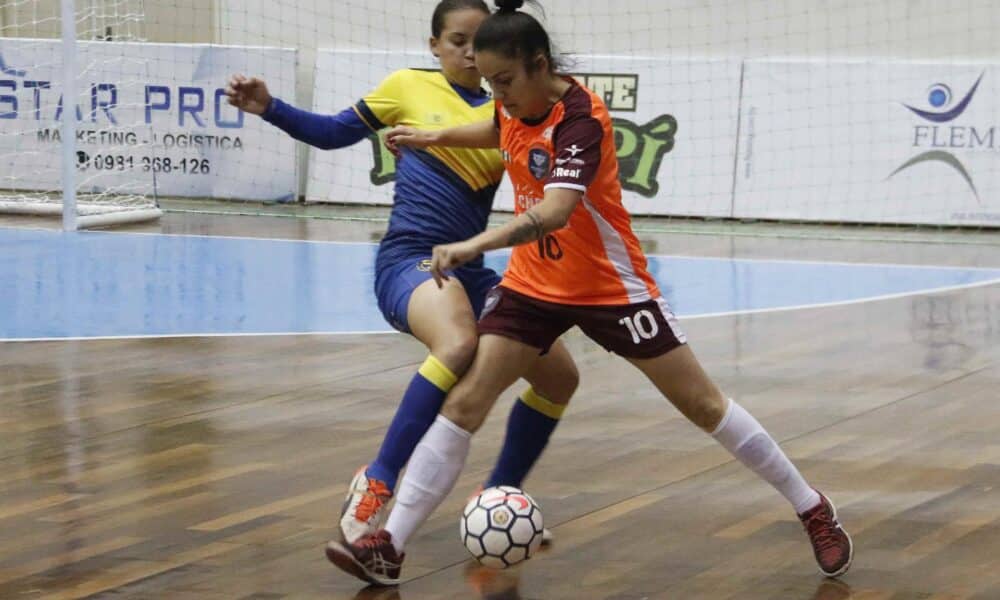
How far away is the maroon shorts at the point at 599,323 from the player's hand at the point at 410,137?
0.64m

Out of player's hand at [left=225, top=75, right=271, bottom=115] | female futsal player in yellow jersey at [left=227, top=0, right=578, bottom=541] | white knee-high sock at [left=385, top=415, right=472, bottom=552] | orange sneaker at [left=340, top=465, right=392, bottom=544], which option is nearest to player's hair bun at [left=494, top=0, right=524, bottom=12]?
female futsal player in yellow jersey at [left=227, top=0, right=578, bottom=541]

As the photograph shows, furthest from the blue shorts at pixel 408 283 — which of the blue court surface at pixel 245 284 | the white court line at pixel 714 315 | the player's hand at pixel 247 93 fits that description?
the blue court surface at pixel 245 284

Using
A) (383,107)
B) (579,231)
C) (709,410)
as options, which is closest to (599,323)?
(579,231)

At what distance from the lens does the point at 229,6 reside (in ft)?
58.7

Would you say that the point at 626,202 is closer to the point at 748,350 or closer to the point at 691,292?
the point at 691,292

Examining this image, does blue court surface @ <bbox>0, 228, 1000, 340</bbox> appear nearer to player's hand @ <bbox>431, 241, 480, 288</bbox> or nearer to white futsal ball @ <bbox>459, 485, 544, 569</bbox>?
white futsal ball @ <bbox>459, 485, 544, 569</bbox>

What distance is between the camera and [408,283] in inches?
198

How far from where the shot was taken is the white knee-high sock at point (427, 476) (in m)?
4.45

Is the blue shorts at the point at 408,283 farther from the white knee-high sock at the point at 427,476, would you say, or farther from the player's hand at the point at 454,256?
the player's hand at the point at 454,256

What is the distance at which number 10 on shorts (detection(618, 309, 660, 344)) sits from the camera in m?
4.51

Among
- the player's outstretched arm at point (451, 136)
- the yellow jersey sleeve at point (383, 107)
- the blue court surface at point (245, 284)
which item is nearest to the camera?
the player's outstretched arm at point (451, 136)

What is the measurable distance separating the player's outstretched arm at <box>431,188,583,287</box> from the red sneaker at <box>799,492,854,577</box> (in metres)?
1.12

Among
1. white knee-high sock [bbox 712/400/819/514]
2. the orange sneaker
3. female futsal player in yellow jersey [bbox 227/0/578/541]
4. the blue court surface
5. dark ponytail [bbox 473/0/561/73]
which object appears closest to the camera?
dark ponytail [bbox 473/0/561/73]

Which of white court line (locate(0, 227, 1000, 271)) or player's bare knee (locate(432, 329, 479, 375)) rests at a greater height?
player's bare knee (locate(432, 329, 479, 375))
